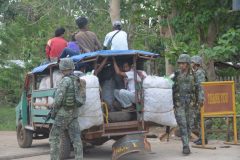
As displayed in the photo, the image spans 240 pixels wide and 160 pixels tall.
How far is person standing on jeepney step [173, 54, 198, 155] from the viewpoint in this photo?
9805 mm

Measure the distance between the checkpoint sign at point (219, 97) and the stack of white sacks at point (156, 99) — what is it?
6.22 feet

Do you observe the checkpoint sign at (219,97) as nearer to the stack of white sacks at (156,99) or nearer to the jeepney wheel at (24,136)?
the stack of white sacks at (156,99)

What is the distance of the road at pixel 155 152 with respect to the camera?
9719 mm

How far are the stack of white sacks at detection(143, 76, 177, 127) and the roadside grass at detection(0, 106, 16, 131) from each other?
9.36 m

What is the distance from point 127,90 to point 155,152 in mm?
1601

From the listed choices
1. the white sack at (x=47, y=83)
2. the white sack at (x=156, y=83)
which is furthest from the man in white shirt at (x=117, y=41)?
the white sack at (x=156, y=83)

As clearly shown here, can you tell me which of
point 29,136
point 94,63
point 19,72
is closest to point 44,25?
point 19,72

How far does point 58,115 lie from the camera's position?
8398 millimetres

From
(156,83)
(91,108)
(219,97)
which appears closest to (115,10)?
(219,97)

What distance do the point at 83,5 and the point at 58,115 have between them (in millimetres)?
21447

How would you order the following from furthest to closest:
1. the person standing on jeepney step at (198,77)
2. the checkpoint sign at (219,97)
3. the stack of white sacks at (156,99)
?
the checkpoint sign at (219,97) < the person standing on jeepney step at (198,77) < the stack of white sacks at (156,99)

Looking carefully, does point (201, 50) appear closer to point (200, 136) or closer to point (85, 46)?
point (200, 136)

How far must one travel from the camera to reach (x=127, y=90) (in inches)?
380

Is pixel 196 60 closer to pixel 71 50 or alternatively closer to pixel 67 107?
pixel 71 50
